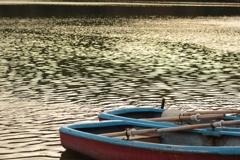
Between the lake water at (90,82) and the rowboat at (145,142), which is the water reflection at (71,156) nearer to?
the lake water at (90,82)

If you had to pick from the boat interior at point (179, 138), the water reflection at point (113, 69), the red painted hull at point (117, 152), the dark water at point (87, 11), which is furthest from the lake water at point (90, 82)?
the dark water at point (87, 11)

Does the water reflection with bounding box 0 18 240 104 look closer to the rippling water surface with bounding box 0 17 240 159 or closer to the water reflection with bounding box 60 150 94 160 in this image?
the rippling water surface with bounding box 0 17 240 159

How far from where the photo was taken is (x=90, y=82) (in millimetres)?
32531

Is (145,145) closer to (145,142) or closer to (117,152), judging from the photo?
(145,142)

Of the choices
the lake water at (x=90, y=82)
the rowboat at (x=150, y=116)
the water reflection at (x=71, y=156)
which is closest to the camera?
the water reflection at (x=71, y=156)

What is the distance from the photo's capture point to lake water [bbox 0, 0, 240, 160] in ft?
68.9

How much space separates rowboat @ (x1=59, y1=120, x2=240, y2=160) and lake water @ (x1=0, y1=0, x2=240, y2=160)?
1.09 m

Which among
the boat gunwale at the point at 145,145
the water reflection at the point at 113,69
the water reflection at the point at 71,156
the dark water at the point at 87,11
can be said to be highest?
the boat gunwale at the point at 145,145

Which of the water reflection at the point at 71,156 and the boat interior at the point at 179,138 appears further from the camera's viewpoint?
the water reflection at the point at 71,156

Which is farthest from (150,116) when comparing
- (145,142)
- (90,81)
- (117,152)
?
(90,81)

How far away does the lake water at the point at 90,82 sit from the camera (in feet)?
68.9

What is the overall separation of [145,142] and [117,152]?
100 cm

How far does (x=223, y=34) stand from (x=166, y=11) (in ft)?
238

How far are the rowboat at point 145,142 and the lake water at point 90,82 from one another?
3.57ft
